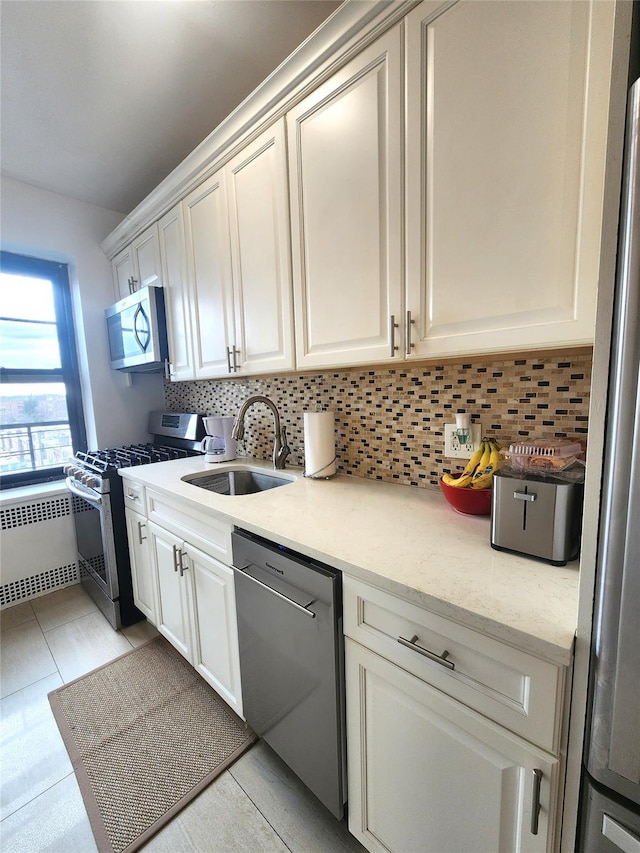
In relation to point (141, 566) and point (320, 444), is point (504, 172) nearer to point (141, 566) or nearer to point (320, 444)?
point (320, 444)

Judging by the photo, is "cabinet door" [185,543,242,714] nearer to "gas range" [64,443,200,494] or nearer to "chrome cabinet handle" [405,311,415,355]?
"gas range" [64,443,200,494]

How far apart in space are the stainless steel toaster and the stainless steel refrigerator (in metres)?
0.24

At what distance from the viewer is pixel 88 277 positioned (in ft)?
8.42

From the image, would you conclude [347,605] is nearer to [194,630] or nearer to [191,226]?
[194,630]

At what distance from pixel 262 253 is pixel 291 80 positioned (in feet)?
1.79

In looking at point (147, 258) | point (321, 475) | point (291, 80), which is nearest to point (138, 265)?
point (147, 258)

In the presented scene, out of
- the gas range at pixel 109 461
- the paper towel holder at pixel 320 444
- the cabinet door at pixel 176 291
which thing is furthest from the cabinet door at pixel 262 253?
the gas range at pixel 109 461

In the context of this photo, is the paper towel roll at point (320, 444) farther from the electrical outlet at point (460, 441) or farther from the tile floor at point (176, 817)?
the tile floor at point (176, 817)

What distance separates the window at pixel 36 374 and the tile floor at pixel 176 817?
1449 millimetres

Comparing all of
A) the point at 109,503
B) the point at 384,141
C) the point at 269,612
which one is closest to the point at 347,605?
the point at 269,612

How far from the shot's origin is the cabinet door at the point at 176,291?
6.33ft

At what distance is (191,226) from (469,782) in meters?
2.27

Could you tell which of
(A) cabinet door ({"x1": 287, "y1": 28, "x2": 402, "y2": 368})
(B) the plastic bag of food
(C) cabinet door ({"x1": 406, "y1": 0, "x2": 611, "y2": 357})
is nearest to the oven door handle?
(A) cabinet door ({"x1": 287, "y1": 28, "x2": 402, "y2": 368})

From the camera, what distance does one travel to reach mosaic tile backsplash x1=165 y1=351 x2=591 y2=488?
1.05m
